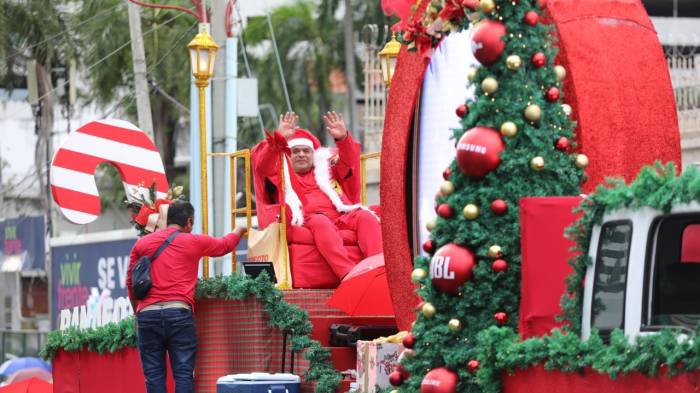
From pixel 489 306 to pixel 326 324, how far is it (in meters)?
3.22

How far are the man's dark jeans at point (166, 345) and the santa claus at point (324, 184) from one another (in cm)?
128

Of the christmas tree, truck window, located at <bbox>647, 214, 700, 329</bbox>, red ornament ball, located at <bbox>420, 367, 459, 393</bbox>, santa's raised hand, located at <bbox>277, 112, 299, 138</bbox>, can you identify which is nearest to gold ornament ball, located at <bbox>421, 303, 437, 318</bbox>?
the christmas tree

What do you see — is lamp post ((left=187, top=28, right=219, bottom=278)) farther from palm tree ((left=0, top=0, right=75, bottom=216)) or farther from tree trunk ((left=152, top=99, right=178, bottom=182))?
tree trunk ((left=152, top=99, right=178, bottom=182))

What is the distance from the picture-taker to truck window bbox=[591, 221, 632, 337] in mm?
5816

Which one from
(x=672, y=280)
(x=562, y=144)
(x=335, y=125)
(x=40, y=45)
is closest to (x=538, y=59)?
(x=562, y=144)

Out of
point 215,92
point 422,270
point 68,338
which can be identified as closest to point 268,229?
point 68,338

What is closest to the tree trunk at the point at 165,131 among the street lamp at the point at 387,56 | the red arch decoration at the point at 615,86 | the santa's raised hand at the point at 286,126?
the street lamp at the point at 387,56

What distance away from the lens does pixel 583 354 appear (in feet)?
19.0

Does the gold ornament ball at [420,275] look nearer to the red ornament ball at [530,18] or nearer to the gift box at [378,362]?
the red ornament ball at [530,18]

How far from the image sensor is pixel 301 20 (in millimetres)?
46906

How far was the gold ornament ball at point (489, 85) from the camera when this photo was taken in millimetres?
6680

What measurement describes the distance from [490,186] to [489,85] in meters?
0.44

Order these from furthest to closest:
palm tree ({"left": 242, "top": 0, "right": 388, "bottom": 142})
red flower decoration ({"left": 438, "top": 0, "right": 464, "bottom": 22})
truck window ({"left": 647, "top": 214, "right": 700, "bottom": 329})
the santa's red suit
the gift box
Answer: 1. palm tree ({"left": 242, "top": 0, "right": 388, "bottom": 142})
2. the santa's red suit
3. the gift box
4. red flower decoration ({"left": 438, "top": 0, "right": 464, "bottom": 22})
5. truck window ({"left": 647, "top": 214, "right": 700, "bottom": 329})

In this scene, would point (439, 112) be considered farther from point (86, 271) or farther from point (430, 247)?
point (86, 271)
